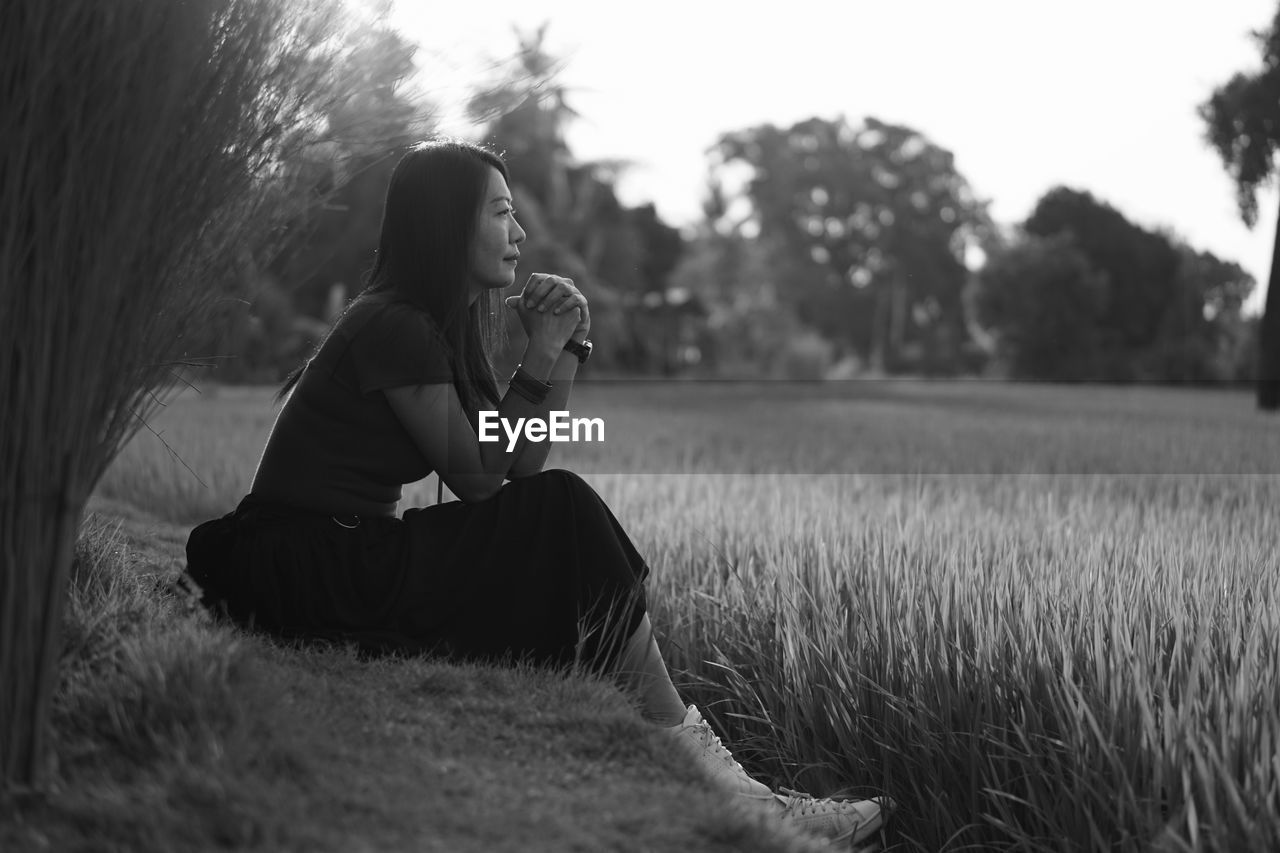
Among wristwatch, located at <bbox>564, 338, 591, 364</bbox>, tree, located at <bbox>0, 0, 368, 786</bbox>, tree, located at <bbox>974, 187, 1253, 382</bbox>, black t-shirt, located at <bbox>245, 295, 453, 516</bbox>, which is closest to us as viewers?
tree, located at <bbox>0, 0, 368, 786</bbox>

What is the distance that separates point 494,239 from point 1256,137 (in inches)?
523

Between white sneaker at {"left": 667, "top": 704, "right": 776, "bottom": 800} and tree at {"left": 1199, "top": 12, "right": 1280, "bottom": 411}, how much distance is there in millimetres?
12641

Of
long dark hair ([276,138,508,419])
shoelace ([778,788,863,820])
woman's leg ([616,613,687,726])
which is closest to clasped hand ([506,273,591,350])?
long dark hair ([276,138,508,419])

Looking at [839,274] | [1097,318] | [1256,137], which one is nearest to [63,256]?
[1256,137]

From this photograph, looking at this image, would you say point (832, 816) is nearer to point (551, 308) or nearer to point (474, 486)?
point (474, 486)

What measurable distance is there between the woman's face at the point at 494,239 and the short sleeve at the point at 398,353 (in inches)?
7.5

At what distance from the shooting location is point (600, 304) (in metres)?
24.2

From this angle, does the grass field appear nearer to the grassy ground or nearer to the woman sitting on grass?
the woman sitting on grass

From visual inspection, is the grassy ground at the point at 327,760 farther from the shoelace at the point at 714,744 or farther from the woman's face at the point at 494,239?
the woman's face at the point at 494,239

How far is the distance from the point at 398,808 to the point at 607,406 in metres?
11.2

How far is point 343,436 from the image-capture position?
222 centimetres

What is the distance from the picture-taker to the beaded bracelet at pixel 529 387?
2.22 meters

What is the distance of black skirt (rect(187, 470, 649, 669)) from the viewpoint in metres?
2.14

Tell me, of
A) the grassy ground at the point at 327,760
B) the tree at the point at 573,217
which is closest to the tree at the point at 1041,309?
the tree at the point at 573,217
